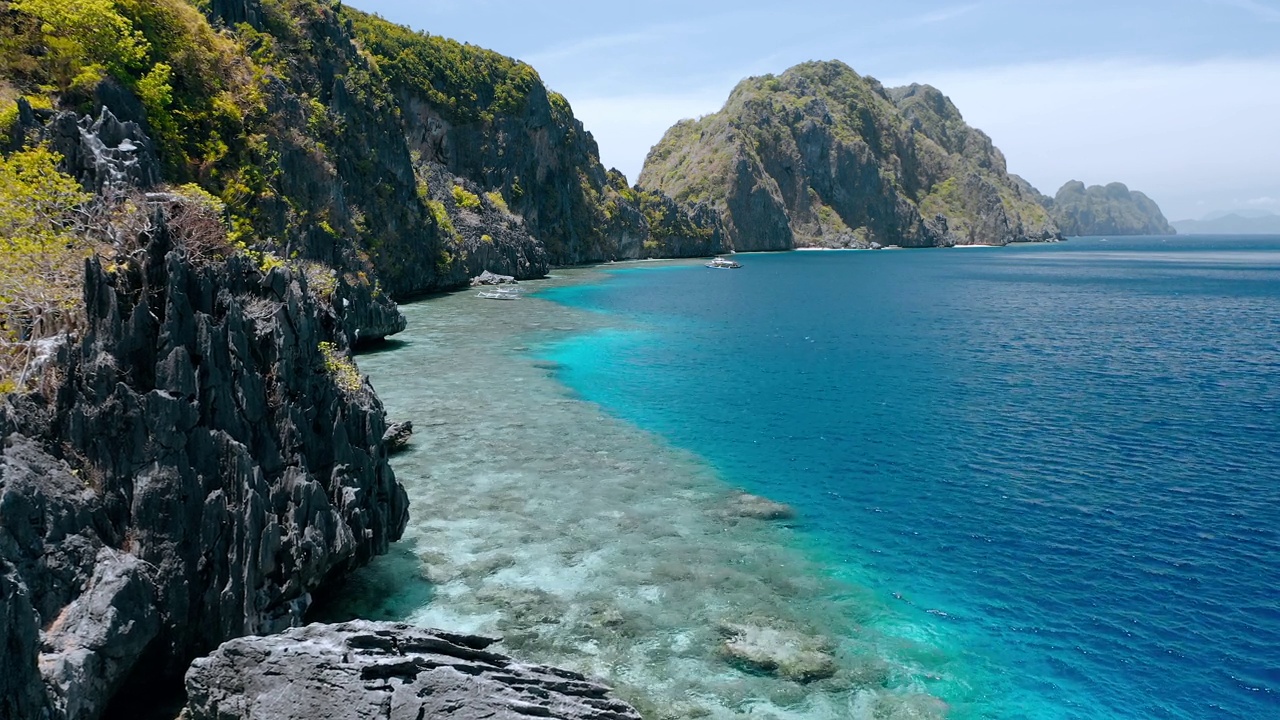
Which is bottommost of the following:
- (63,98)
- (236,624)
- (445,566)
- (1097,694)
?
(1097,694)

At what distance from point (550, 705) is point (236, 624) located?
24.8 feet

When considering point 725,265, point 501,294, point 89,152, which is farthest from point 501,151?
point 89,152

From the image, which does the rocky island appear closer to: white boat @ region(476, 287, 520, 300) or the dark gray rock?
the dark gray rock

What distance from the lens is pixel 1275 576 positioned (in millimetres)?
22438

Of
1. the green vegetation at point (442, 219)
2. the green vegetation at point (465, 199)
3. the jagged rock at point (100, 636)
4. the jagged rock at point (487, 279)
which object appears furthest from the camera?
the green vegetation at point (465, 199)

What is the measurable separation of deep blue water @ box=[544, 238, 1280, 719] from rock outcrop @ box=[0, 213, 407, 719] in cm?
1641

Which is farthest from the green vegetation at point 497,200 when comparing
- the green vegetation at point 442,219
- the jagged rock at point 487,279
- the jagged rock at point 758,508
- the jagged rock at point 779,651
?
the jagged rock at point 779,651

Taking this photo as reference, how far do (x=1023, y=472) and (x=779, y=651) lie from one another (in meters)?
19.1

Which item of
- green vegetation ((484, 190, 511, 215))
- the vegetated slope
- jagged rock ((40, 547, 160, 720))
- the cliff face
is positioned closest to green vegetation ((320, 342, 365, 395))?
the vegetated slope

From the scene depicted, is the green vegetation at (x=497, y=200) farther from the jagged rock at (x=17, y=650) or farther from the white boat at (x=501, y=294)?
the jagged rock at (x=17, y=650)

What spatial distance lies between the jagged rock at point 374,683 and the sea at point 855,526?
12.9ft

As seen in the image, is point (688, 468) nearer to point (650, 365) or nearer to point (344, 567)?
point (344, 567)

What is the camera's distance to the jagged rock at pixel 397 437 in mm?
32188

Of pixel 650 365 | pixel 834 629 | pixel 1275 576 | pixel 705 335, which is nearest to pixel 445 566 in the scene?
pixel 834 629
